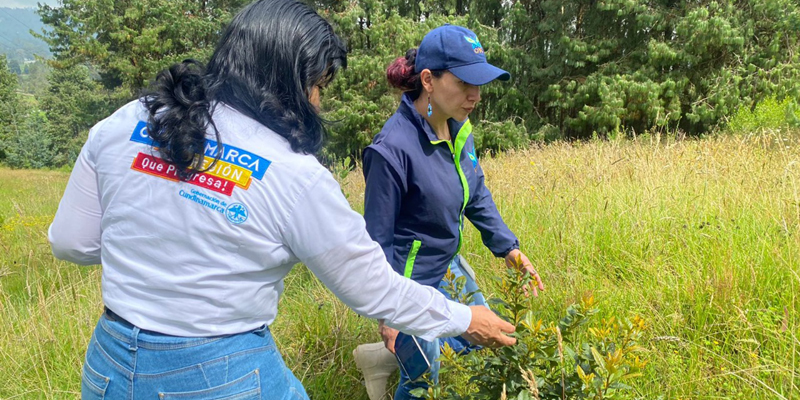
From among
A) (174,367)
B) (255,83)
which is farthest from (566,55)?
(174,367)

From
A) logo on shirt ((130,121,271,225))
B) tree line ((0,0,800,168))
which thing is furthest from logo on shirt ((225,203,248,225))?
tree line ((0,0,800,168))

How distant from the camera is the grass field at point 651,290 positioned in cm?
204

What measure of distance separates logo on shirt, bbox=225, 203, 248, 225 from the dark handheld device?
1.02 m

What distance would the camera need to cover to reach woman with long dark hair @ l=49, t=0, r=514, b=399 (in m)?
1.11

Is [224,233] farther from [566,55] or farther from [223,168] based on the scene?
[566,55]

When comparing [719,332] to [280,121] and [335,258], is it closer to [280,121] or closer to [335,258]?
[335,258]

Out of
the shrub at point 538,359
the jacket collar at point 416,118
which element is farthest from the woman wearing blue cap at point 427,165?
the shrub at point 538,359

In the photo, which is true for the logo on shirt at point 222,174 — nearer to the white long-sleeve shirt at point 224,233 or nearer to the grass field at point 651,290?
the white long-sleeve shirt at point 224,233

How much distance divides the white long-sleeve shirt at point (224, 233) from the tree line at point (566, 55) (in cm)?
703

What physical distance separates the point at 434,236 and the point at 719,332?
134 centimetres

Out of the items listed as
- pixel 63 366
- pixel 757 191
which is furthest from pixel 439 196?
pixel 757 191

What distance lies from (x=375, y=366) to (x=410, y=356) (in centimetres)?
35

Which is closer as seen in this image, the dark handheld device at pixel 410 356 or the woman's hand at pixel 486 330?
the woman's hand at pixel 486 330

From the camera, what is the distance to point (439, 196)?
1945 millimetres
